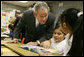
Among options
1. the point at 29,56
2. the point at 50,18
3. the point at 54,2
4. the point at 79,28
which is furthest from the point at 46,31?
the point at 54,2

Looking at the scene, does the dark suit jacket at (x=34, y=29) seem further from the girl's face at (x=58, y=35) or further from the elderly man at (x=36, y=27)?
the girl's face at (x=58, y=35)

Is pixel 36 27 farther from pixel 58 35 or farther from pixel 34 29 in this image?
pixel 58 35

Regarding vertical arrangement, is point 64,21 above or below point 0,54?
above

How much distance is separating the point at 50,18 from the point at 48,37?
0.32m

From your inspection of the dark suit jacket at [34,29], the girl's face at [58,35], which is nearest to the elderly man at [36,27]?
the dark suit jacket at [34,29]

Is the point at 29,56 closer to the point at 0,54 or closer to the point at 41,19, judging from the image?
the point at 0,54

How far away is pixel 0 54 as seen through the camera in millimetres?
1082

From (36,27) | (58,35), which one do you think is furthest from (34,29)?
(58,35)

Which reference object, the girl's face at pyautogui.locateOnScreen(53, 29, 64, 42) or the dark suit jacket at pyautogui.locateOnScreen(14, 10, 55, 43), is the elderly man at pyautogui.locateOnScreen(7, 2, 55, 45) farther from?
the girl's face at pyautogui.locateOnScreen(53, 29, 64, 42)

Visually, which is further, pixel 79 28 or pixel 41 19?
pixel 41 19

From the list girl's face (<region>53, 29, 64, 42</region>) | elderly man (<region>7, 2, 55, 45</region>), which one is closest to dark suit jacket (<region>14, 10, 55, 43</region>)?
elderly man (<region>7, 2, 55, 45</region>)

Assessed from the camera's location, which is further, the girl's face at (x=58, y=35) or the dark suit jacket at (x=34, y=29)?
the dark suit jacket at (x=34, y=29)

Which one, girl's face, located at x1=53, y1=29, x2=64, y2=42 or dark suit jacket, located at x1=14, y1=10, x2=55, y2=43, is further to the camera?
dark suit jacket, located at x1=14, y1=10, x2=55, y2=43

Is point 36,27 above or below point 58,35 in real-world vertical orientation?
above
